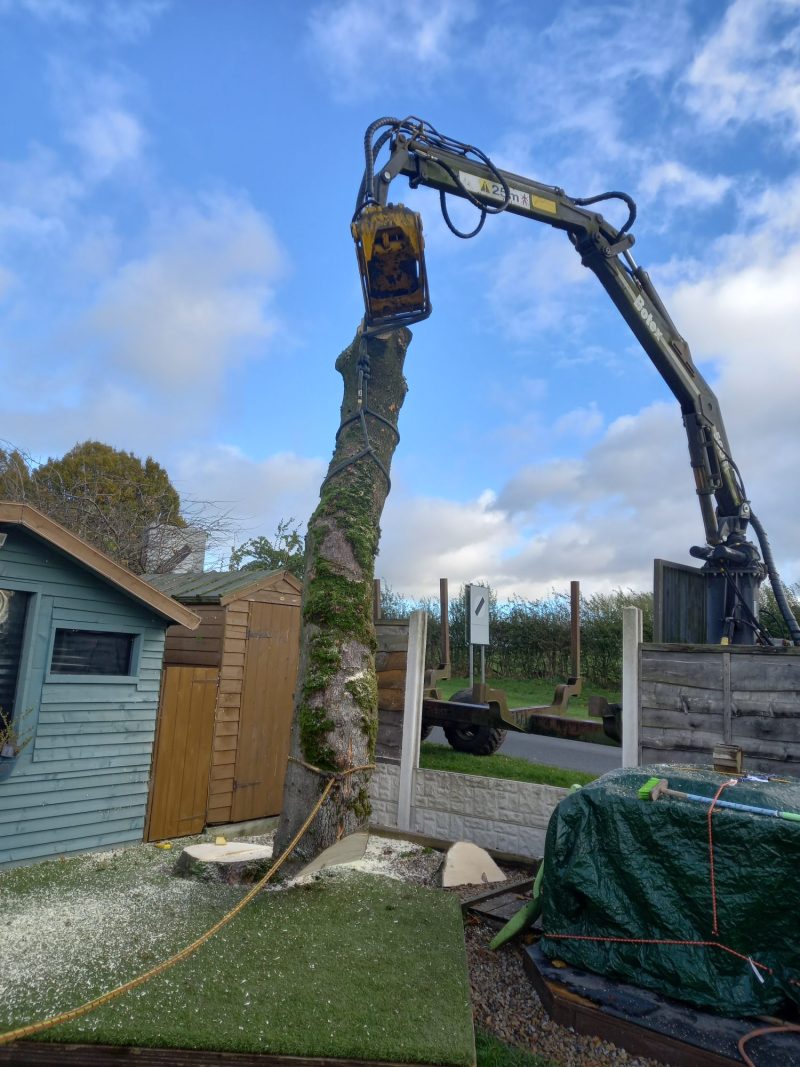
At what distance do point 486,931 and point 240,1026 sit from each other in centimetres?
214

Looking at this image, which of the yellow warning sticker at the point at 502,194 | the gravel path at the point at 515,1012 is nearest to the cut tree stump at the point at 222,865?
the gravel path at the point at 515,1012

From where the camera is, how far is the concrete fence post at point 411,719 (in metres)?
6.76

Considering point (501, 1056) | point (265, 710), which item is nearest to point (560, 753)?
point (265, 710)

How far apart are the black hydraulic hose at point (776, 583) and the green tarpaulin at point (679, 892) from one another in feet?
12.5

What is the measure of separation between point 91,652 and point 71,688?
1.15 ft

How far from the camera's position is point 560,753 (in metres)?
10.9

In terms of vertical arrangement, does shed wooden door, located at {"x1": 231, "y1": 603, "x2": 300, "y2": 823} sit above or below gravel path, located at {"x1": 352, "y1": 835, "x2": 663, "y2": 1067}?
above

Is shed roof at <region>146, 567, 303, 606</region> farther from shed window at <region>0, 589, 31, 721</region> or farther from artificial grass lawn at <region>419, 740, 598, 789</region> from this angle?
artificial grass lawn at <region>419, 740, 598, 789</region>

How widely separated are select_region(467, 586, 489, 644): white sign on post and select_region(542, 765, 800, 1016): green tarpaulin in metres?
3.96

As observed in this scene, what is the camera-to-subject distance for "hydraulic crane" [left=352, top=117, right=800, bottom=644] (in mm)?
→ 5938

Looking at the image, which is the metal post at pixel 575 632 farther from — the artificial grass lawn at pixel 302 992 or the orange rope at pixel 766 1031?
the orange rope at pixel 766 1031

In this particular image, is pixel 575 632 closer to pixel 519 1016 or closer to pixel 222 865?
pixel 222 865

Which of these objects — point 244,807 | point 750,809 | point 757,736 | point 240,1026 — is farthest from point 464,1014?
point 244,807

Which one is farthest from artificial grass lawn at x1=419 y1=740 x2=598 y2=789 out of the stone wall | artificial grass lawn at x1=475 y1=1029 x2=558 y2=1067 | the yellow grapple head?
the yellow grapple head
